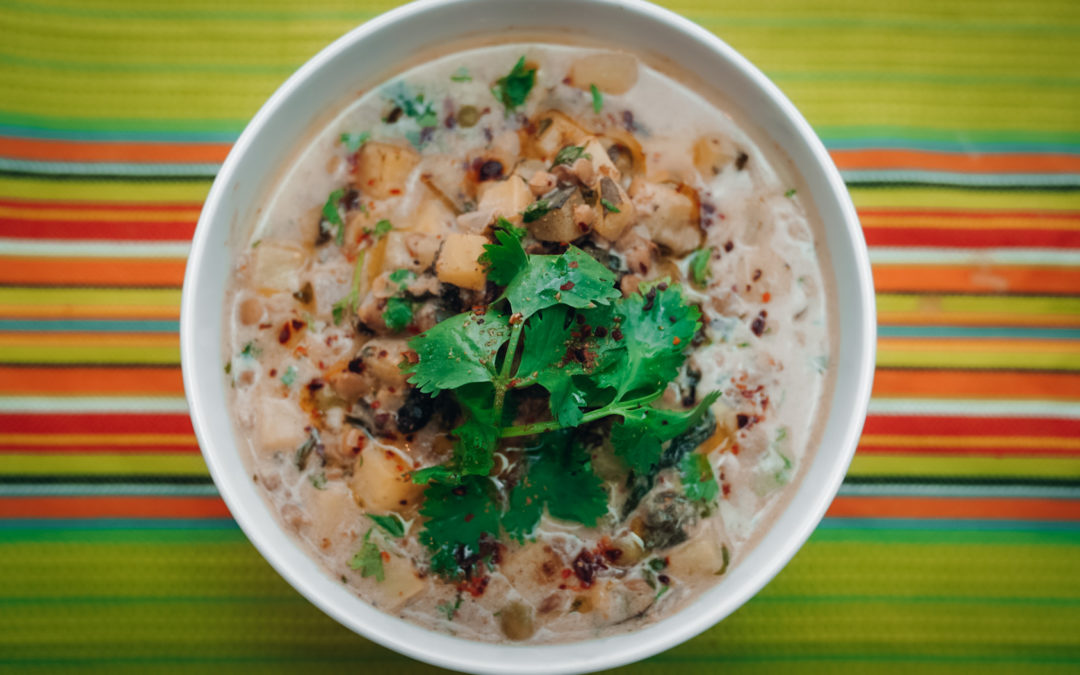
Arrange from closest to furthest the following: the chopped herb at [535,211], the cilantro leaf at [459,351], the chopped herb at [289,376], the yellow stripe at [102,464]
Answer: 1. the cilantro leaf at [459,351]
2. the chopped herb at [535,211]
3. the chopped herb at [289,376]
4. the yellow stripe at [102,464]

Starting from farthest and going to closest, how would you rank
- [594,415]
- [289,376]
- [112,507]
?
1. [112,507]
2. [289,376]
3. [594,415]

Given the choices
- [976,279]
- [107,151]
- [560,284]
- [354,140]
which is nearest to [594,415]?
[560,284]

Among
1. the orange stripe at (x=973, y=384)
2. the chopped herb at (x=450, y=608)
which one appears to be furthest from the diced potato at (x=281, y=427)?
the orange stripe at (x=973, y=384)

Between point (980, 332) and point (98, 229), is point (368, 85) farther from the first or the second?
point (980, 332)

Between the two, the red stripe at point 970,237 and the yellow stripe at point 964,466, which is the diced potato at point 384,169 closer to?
the red stripe at point 970,237

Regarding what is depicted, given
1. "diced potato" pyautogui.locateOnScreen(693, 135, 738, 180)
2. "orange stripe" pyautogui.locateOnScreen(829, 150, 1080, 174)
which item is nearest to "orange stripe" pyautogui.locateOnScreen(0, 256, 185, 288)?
"diced potato" pyautogui.locateOnScreen(693, 135, 738, 180)
